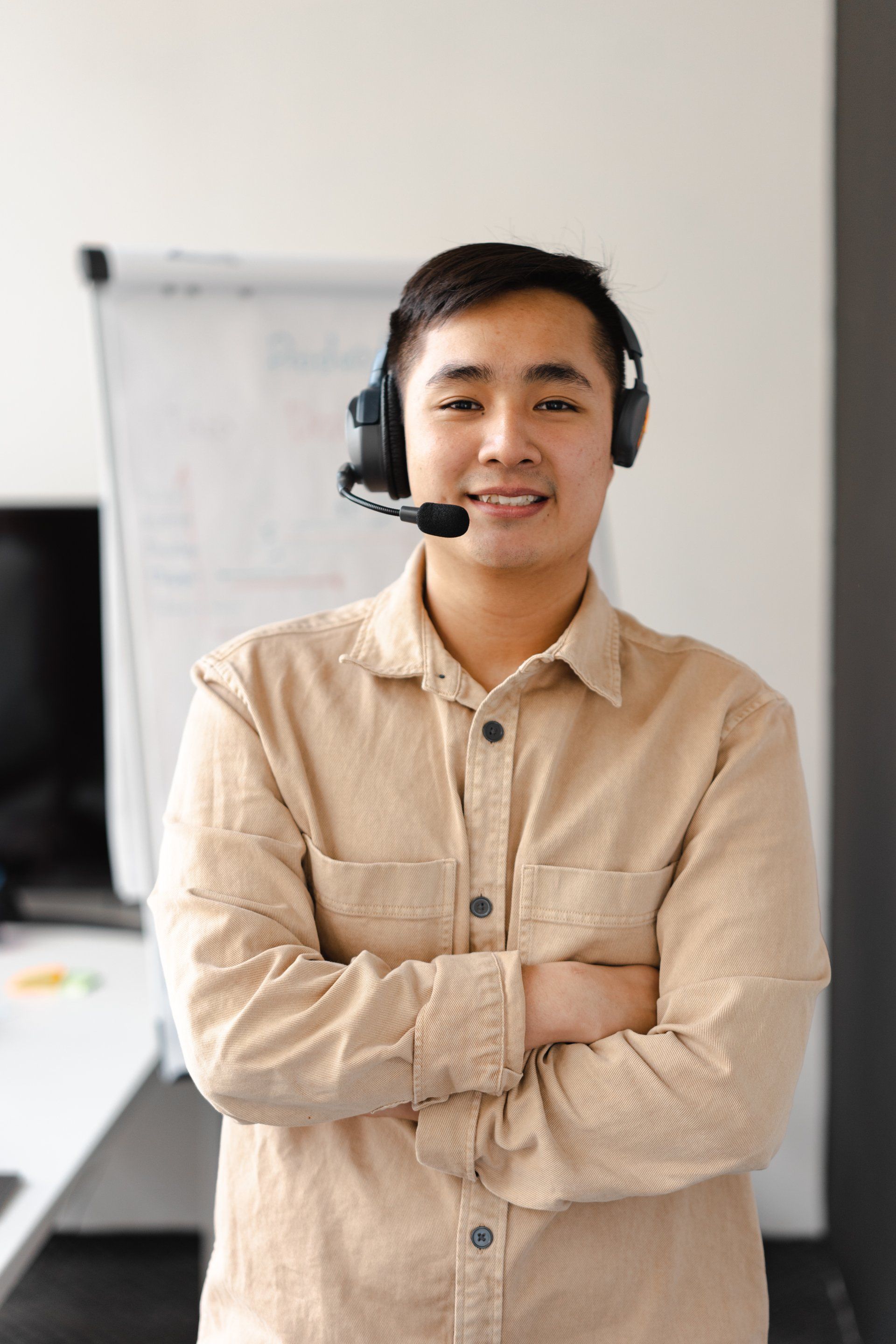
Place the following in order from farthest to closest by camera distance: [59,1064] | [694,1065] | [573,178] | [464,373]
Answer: [573,178]
[59,1064]
[464,373]
[694,1065]

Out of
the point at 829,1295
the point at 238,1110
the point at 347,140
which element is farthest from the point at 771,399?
the point at 829,1295

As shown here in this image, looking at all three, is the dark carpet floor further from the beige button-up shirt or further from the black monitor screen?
the beige button-up shirt

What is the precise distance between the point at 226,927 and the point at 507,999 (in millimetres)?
309

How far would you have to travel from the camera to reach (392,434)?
1.17 m

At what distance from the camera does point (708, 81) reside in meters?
1.98

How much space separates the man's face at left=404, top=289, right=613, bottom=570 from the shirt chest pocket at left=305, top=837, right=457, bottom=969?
1.22 ft

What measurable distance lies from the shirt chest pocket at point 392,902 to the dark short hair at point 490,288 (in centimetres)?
58

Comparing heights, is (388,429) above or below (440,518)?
above

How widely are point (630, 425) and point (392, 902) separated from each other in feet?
2.08

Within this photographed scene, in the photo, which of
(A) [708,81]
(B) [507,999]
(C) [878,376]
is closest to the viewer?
(B) [507,999]

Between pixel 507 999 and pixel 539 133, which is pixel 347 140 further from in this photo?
pixel 507 999

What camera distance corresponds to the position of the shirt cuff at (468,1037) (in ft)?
3.22

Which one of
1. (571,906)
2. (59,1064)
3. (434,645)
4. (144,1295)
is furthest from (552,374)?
(144,1295)

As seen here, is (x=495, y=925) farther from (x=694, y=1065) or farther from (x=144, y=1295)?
(x=144, y=1295)
